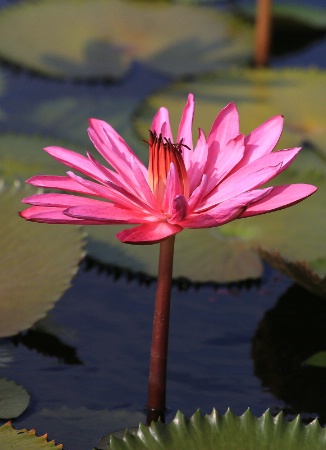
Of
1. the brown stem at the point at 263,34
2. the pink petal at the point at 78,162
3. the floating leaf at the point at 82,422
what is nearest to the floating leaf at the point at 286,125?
the brown stem at the point at 263,34

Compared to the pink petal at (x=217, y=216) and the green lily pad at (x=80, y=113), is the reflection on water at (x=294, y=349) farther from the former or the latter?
the green lily pad at (x=80, y=113)

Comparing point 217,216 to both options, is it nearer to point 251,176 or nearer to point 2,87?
point 251,176

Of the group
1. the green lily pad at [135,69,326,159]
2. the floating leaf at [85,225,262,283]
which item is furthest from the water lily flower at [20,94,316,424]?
the green lily pad at [135,69,326,159]

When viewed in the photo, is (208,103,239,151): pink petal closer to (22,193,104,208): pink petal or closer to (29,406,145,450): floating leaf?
(22,193,104,208): pink petal

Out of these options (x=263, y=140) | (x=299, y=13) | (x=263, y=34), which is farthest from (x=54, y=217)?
(x=299, y=13)

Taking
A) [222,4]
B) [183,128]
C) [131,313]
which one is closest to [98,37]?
[222,4]
